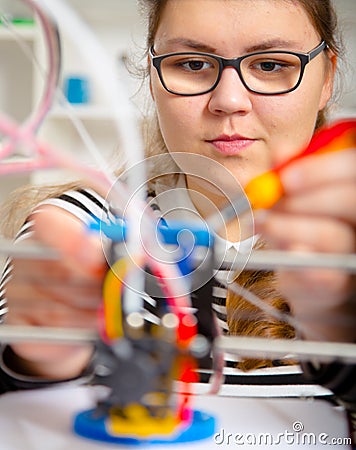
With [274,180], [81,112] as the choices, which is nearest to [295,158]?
[274,180]

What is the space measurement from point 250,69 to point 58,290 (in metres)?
0.15

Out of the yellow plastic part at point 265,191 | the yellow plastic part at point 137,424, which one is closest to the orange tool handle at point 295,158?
the yellow plastic part at point 265,191

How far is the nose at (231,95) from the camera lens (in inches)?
14.1

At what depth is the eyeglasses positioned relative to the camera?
0.36 meters

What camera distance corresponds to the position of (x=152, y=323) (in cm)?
35

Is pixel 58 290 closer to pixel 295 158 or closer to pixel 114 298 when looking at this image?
pixel 114 298

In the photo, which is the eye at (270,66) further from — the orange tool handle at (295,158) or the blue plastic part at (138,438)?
the blue plastic part at (138,438)

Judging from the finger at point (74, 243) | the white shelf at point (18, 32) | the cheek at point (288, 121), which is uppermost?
the white shelf at point (18, 32)

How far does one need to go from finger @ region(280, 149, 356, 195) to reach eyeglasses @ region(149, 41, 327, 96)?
5cm

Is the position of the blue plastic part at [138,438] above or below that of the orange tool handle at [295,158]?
below

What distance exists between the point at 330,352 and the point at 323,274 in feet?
0.13

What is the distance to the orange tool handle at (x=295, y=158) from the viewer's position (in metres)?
0.34

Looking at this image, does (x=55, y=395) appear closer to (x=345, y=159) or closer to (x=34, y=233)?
(x=34, y=233)

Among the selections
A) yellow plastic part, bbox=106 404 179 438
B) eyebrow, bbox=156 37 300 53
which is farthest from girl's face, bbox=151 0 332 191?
yellow plastic part, bbox=106 404 179 438
